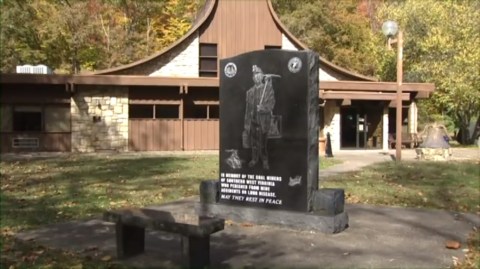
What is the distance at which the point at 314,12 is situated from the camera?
148ft

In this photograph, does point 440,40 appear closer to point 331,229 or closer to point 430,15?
point 430,15

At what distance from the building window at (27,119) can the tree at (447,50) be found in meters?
23.5

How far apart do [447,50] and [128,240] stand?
32.9m

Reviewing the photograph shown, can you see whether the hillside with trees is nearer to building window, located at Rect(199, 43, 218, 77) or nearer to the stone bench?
building window, located at Rect(199, 43, 218, 77)

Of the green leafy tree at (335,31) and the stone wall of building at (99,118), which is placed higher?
the green leafy tree at (335,31)

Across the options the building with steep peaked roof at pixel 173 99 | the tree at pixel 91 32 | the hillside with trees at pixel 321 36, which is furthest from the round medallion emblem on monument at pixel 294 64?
the tree at pixel 91 32

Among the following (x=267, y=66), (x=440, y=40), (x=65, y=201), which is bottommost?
(x=65, y=201)

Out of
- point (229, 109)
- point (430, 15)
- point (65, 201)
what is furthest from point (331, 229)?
point (430, 15)

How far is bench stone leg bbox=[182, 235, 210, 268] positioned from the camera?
591cm

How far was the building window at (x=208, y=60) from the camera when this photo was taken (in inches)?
1160

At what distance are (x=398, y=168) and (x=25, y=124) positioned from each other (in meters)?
17.2

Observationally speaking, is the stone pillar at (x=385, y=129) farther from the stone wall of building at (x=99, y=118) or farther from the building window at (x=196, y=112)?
the stone wall of building at (x=99, y=118)

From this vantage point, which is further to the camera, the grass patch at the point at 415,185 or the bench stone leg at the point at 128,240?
the grass patch at the point at 415,185

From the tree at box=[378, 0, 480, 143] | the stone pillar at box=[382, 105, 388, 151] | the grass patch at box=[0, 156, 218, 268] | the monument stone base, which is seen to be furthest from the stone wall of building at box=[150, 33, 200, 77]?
the monument stone base
